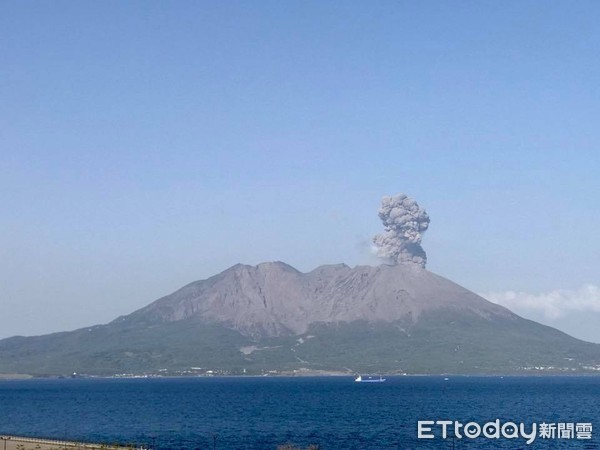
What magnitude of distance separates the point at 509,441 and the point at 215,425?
110 ft

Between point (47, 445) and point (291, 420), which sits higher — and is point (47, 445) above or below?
below

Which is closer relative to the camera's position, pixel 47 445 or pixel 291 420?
pixel 47 445

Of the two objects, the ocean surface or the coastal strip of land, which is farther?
the ocean surface

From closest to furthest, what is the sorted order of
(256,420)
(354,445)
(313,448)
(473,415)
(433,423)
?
(313,448), (354,445), (433,423), (256,420), (473,415)

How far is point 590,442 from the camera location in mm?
83250

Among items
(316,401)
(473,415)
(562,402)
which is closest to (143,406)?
Answer: (316,401)

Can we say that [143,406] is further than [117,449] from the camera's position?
Yes

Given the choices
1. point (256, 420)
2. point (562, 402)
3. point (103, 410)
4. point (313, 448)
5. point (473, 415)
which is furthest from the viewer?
point (562, 402)

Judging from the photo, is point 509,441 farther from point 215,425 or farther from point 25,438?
point 25,438

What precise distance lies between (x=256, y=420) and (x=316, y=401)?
159 ft

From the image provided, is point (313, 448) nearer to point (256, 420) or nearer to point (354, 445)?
point (354, 445)

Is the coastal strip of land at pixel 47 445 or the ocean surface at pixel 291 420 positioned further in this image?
the ocean surface at pixel 291 420

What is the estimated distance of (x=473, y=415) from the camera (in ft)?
389

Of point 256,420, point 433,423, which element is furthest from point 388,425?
point 256,420
